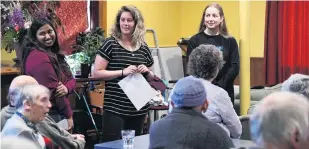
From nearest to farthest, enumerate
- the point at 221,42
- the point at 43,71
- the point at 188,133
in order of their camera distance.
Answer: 1. the point at 188,133
2. the point at 43,71
3. the point at 221,42

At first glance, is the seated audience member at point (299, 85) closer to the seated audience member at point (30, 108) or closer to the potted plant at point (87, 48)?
the seated audience member at point (30, 108)

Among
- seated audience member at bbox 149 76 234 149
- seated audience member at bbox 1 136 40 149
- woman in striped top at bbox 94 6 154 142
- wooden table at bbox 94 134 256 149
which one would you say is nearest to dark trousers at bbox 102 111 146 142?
woman in striped top at bbox 94 6 154 142

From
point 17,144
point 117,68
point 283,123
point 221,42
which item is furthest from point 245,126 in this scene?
point 17,144

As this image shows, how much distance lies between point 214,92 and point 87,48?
2.47 meters

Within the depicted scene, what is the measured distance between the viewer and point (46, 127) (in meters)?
2.83

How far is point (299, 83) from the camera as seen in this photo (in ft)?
8.96

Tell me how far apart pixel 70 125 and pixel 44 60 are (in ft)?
1.55

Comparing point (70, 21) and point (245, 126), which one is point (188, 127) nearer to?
point (245, 126)

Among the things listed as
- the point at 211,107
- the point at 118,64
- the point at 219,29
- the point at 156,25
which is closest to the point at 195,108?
the point at 211,107

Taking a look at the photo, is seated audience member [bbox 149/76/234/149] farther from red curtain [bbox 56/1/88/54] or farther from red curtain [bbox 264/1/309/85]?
red curtain [bbox 264/1/309/85]

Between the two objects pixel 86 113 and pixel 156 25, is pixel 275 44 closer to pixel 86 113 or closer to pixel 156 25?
pixel 156 25

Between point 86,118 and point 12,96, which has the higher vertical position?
point 12,96

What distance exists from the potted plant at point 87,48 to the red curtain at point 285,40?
8.84 ft

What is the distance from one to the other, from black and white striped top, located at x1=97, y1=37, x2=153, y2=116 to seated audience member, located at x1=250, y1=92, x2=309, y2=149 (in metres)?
1.91
